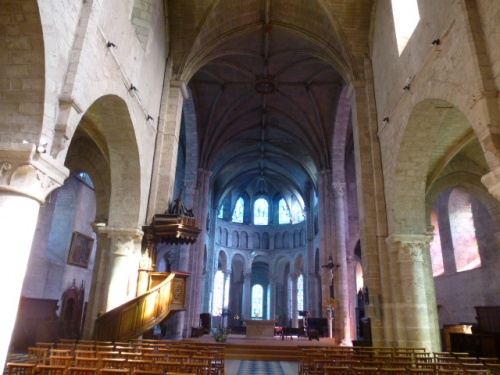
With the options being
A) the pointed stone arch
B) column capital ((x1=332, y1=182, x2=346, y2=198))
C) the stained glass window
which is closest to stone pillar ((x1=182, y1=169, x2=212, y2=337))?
column capital ((x1=332, y1=182, x2=346, y2=198))

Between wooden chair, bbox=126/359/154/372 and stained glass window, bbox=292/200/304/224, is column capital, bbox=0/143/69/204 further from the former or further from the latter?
stained glass window, bbox=292/200/304/224

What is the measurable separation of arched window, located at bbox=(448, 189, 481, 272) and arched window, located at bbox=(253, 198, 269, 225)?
22.5m

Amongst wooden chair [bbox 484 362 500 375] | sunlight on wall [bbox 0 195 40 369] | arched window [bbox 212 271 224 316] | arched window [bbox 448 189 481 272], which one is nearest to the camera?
sunlight on wall [bbox 0 195 40 369]

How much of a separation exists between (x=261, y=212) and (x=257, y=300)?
9.30 m

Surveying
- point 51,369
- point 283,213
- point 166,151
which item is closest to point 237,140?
point 283,213

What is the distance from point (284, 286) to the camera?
38250mm

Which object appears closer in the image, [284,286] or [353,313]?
[353,313]

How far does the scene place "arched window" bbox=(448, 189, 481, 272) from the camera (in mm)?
17422

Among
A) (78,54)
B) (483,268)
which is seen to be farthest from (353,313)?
(78,54)

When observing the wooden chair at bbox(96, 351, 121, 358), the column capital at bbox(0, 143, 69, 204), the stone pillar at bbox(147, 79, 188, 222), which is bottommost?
the wooden chair at bbox(96, 351, 121, 358)

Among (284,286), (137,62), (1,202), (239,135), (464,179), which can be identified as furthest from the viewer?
(284,286)

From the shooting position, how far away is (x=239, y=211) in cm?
3897

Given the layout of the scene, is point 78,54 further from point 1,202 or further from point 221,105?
point 221,105

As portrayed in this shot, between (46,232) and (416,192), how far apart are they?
1453 centimetres
